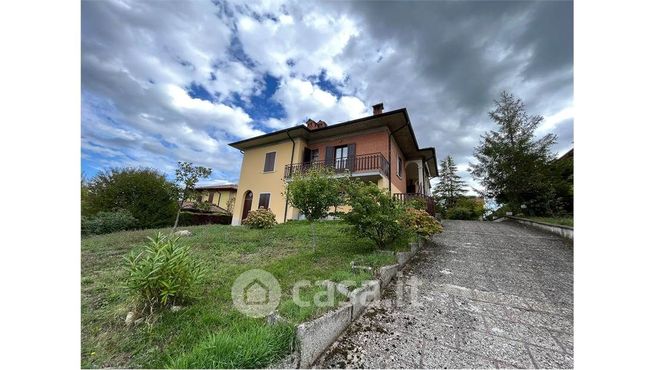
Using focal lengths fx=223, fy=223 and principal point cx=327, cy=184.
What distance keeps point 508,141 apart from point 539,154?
1.64 meters

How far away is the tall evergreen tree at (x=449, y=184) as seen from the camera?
81.1 feet

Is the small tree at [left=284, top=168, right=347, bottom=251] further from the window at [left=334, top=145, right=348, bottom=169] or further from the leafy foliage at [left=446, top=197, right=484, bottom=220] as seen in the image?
the leafy foliage at [left=446, top=197, right=484, bottom=220]

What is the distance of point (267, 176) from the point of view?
13586mm

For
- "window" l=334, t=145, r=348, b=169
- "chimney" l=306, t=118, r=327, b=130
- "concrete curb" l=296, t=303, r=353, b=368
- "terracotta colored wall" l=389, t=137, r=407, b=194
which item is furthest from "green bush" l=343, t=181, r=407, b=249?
"chimney" l=306, t=118, r=327, b=130

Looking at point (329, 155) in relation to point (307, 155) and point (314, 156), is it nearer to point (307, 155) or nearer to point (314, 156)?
point (314, 156)

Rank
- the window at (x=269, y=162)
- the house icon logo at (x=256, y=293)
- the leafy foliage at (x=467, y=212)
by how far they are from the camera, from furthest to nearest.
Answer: the leafy foliage at (x=467, y=212)
the window at (x=269, y=162)
the house icon logo at (x=256, y=293)

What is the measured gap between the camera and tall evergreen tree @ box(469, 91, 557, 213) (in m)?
10.9

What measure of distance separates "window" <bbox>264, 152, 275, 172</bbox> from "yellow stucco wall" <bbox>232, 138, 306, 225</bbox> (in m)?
0.19

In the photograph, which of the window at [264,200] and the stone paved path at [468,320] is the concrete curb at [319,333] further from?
the window at [264,200]

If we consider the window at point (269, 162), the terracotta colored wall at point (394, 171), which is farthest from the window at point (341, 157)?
the window at point (269, 162)

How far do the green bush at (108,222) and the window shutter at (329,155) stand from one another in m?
9.58
